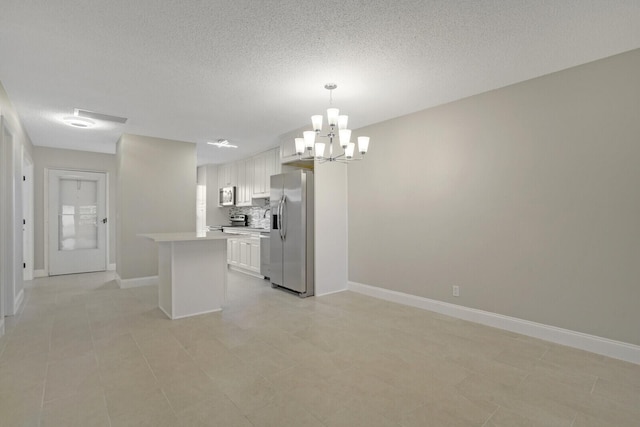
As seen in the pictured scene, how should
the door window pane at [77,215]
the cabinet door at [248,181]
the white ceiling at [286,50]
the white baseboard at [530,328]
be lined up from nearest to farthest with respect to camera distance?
1. the white ceiling at [286,50]
2. the white baseboard at [530,328]
3. the door window pane at [77,215]
4. the cabinet door at [248,181]

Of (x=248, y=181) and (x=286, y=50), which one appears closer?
(x=286, y=50)

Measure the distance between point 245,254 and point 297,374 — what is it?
4384 mm

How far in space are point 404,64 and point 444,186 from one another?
1.64 meters

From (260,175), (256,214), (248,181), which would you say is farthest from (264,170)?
(256,214)

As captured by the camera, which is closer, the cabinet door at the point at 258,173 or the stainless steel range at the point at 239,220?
the cabinet door at the point at 258,173

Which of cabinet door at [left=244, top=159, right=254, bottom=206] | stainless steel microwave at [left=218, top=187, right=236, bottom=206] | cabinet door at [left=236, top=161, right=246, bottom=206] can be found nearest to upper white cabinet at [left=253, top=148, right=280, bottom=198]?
cabinet door at [left=244, top=159, right=254, bottom=206]

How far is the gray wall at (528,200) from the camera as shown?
106 inches

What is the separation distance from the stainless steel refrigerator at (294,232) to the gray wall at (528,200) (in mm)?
1111

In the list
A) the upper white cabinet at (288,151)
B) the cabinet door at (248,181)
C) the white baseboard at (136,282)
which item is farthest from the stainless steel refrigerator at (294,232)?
the white baseboard at (136,282)

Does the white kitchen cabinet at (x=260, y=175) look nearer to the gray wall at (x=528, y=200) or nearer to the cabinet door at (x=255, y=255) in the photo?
the cabinet door at (x=255, y=255)

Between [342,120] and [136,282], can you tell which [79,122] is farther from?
[342,120]

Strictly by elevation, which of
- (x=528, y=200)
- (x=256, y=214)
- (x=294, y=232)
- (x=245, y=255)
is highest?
(x=528, y=200)

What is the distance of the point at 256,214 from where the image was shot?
25.9ft

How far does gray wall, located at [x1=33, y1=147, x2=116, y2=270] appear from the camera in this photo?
6250mm
